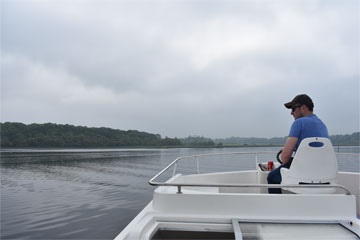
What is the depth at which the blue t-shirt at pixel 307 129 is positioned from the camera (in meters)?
2.41

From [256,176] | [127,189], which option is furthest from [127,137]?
[256,176]

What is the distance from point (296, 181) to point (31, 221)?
946 centimetres

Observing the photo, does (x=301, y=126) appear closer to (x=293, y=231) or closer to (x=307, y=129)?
(x=307, y=129)

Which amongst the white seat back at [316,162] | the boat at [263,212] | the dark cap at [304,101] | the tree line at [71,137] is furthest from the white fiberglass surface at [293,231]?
the tree line at [71,137]

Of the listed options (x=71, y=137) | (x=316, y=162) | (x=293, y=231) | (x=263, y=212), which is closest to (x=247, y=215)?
(x=263, y=212)

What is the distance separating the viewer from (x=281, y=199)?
199 cm

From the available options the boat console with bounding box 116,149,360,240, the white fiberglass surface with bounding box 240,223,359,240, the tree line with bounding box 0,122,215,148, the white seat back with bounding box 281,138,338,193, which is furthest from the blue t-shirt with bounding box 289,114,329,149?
the tree line with bounding box 0,122,215,148

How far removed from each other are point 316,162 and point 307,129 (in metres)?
0.37

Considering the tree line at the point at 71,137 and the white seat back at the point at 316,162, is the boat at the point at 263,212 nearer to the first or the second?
the white seat back at the point at 316,162

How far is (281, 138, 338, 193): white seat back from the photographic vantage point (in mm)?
2199

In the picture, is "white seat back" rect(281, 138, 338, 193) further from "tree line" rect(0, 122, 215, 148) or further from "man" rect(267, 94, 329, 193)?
"tree line" rect(0, 122, 215, 148)

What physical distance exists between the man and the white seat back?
211 millimetres

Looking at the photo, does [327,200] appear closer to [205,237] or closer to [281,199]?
[281,199]

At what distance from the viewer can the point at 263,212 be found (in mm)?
2004
